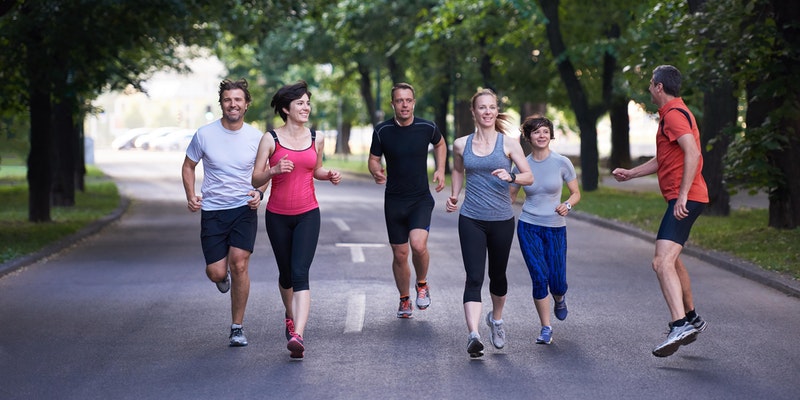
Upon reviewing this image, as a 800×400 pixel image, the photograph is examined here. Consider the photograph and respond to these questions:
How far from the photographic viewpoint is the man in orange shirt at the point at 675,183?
309 inches

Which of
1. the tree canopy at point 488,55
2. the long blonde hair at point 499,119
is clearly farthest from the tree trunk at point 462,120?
the long blonde hair at point 499,119

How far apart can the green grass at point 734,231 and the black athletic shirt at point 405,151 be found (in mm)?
4891

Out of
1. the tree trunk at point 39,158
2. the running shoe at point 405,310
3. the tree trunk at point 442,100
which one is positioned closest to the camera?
the running shoe at point 405,310

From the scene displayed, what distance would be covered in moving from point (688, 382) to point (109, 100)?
163323 millimetres

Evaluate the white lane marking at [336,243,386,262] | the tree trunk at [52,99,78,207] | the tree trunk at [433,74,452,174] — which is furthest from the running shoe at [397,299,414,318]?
the tree trunk at [433,74,452,174]

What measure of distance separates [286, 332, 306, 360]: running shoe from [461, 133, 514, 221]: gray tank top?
140cm

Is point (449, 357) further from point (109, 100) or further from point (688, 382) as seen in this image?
point (109, 100)

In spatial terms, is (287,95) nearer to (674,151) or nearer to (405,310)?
(405,310)

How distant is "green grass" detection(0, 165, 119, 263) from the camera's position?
16500 mm

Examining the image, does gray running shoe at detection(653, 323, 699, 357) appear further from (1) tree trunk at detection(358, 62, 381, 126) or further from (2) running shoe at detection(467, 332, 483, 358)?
(1) tree trunk at detection(358, 62, 381, 126)

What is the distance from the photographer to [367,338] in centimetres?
875

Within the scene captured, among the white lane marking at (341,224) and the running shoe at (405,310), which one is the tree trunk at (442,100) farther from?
the running shoe at (405,310)

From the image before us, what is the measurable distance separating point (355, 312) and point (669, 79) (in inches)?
133

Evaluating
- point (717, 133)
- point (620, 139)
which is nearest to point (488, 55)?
point (620, 139)
